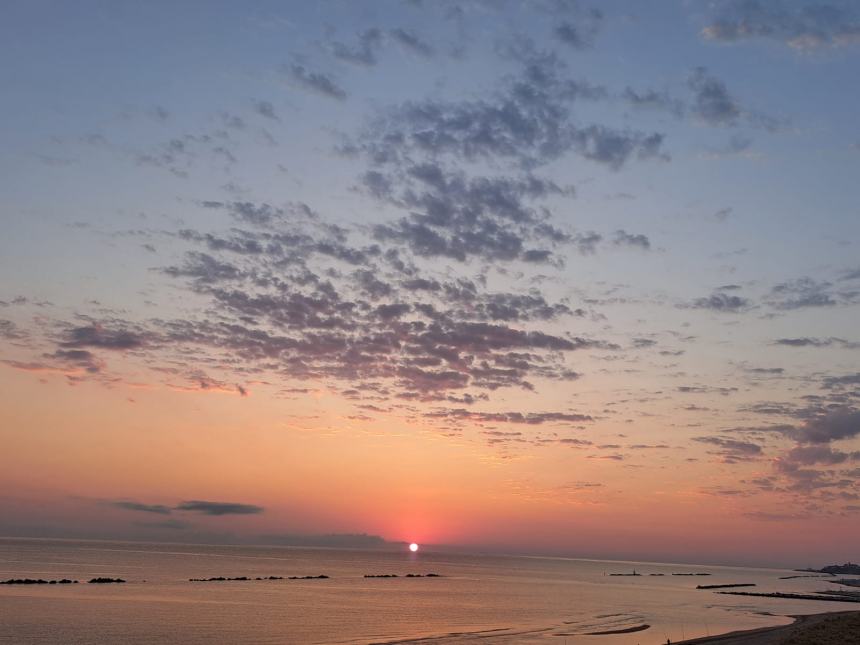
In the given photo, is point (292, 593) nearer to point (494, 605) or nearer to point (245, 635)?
point (494, 605)

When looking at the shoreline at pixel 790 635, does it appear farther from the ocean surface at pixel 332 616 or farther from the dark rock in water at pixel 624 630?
the dark rock in water at pixel 624 630

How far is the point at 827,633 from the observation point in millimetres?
52500

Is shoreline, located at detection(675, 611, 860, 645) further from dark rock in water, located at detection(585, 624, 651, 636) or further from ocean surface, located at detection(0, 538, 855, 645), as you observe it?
dark rock in water, located at detection(585, 624, 651, 636)

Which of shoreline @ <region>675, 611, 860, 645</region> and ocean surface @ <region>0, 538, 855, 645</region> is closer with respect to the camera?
shoreline @ <region>675, 611, 860, 645</region>

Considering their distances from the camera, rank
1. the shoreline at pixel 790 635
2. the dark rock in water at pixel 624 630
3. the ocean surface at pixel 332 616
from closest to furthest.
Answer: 1. the shoreline at pixel 790 635
2. the ocean surface at pixel 332 616
3. the dark rock in water at pixel 624 630

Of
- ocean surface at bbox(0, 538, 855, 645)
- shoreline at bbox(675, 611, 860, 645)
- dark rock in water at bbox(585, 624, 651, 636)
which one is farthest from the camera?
dark rock in water at bbox(585, 624, 651, 636)

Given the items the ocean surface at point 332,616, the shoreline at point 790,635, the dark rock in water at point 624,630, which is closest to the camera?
the shoreline at point 790,635

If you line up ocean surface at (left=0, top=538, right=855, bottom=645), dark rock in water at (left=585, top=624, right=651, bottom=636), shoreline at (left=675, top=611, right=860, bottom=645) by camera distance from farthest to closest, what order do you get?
dark rock in water at (left=585, top=624, right=651, bottom=636) < ocean surface at (left=0, top=538, right=855, bottom=645) < shoreline at (left=675, top=611, right=860, bottom=645)

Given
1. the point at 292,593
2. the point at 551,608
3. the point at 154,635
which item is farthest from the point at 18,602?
the point at 551,608

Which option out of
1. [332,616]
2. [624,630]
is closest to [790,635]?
[624,630]

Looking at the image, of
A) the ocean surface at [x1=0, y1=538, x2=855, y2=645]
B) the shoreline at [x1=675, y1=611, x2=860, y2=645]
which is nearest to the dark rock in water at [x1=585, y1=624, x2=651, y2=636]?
the ocean surface at [x1=0, y1=538, x2=855, y2=645]

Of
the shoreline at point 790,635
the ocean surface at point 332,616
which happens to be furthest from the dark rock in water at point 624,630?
the shoreline at point 790,635

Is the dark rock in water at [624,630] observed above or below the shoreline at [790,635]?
below

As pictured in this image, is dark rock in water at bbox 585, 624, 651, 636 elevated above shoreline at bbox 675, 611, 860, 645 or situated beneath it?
situated beneath
